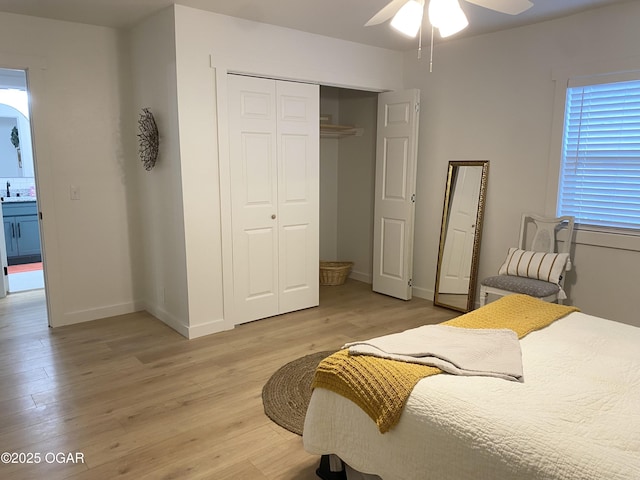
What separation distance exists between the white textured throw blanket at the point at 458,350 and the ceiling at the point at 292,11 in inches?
93.2

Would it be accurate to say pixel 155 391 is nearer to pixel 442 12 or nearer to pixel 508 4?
pixel 442 12

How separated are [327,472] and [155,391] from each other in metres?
1.32

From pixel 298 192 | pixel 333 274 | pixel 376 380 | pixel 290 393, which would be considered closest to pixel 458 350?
pixel 376 380

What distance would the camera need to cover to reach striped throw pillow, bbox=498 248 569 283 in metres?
3.47

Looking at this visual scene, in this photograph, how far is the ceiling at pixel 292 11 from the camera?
3.25 meters

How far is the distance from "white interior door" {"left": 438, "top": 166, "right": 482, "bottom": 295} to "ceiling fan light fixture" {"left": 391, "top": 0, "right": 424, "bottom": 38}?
7.65 feet

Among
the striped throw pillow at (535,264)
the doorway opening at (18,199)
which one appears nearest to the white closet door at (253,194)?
the striped throw pillow at (535,264)

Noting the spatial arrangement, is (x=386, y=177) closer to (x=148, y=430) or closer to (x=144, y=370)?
(x=144, y=370)

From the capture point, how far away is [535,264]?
11.7 feet

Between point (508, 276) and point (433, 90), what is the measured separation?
1996 mm

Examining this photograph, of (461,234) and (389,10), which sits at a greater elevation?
(389,10)

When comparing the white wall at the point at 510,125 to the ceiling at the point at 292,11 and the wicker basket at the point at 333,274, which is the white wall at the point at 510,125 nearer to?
the ceiling at the point at 292,11

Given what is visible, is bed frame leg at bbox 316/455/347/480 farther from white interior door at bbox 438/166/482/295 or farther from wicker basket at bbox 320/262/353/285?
wicker basket at bbox 320/262/353/285

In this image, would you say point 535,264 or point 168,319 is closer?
point 535,264
